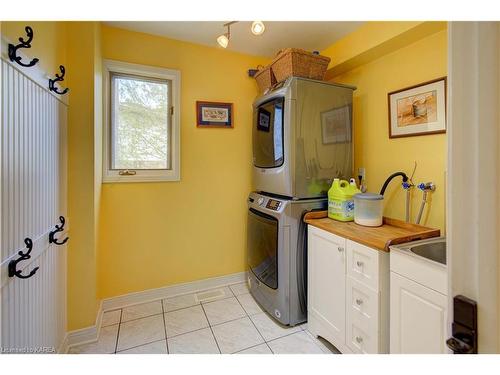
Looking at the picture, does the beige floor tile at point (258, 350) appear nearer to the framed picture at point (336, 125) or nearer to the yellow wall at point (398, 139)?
the yellow wall at point (398, 139)

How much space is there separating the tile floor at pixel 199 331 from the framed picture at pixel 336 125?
5.08 ft

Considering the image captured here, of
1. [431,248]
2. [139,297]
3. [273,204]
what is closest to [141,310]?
[139,297]

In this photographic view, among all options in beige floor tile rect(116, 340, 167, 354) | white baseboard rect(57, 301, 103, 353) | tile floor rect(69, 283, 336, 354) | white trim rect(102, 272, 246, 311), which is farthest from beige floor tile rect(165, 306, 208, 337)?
white baseboard rect(57, 301, 103, 353)

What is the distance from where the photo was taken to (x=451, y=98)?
1.36 feet

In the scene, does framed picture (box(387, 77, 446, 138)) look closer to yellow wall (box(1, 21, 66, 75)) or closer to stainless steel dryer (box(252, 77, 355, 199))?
stainless steel dryer (box(252, 77, 355, 199))

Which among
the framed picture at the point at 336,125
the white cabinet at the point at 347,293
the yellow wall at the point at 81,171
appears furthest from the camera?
the framed picture at the point at 336,125

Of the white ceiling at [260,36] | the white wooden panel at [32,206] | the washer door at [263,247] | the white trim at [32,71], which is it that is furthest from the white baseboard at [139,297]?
the white ceiling at [260,36]

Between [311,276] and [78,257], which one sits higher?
[78,257]

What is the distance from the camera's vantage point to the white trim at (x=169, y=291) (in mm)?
2105

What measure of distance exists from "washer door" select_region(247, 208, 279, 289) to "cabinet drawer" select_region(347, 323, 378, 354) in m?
0.62

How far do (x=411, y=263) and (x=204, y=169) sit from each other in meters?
1.86

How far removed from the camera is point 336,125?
1.96 meters
